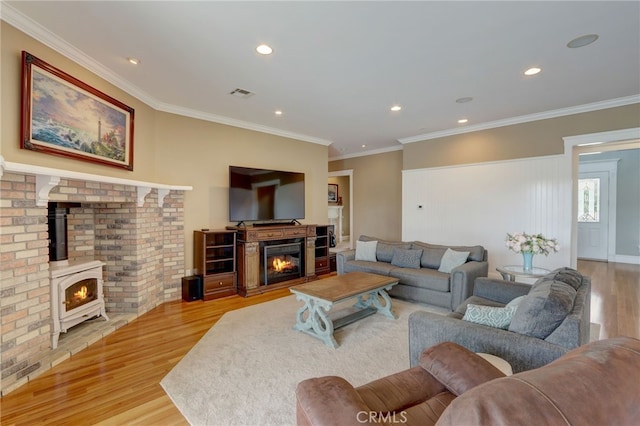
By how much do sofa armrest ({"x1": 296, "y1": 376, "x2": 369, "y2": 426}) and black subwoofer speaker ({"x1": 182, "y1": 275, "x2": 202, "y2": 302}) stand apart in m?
3.50

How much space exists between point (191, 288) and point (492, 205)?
17.0 feet

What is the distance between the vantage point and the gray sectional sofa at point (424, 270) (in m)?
3.71

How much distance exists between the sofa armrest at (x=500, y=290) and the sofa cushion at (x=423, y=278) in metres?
0.71

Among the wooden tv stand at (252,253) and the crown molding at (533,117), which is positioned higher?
the crown molding at (533,117)

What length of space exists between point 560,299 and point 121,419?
2886 millimetres

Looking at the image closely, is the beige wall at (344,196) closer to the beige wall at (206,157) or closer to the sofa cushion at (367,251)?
the beige wall at (206,157)

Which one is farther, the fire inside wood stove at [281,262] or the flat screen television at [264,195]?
the fire inside wood stove at [281,262]

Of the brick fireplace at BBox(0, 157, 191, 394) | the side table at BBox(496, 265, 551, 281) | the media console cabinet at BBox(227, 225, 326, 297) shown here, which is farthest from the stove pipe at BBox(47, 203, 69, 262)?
the side table at BBox(496, 265, 551, 281)

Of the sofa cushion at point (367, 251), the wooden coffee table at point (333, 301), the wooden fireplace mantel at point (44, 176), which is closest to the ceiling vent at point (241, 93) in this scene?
the wooden fireplace mantel at point (44, 176)

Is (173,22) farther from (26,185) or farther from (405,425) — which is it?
(405,425)

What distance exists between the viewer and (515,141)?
4910 millimetres

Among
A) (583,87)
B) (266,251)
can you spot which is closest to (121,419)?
(266,251)

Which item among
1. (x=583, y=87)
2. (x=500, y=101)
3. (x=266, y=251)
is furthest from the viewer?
(x=266, y=251)

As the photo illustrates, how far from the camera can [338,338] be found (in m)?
3.06
